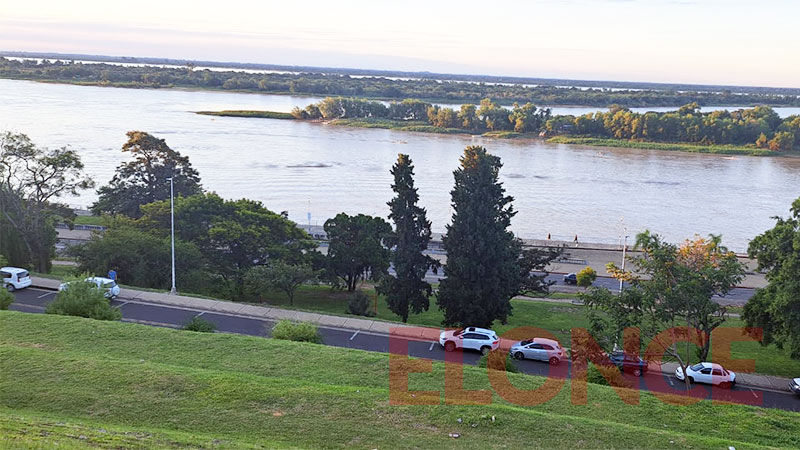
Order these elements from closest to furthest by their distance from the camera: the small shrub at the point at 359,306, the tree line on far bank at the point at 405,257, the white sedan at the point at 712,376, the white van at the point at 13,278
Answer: the tree line on far bank at the point at 405,257
the white sedan at the point at 712,376
the white van at the point at 13,278
the small shrub at the point at 359,306

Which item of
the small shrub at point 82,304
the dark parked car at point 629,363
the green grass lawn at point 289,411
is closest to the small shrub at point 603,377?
the green grass lawn at point 289,411

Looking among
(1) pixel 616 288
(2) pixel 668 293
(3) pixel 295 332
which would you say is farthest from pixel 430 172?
(2) pixel 668 293

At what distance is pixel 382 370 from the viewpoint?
13555 millimetres

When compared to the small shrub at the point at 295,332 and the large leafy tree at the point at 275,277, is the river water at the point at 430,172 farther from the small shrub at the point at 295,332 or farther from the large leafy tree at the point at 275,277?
the small shrub at the point at 295,332

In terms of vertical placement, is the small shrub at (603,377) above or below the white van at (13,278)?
above

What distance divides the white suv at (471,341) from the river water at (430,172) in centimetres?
2689

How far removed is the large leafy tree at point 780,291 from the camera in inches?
757

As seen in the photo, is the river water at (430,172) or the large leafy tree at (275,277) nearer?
the large leafy tree at (275,277)

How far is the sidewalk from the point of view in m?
19.3

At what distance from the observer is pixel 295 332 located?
16578mm

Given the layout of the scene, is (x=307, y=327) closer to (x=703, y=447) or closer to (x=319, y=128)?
(x=703, y=447)

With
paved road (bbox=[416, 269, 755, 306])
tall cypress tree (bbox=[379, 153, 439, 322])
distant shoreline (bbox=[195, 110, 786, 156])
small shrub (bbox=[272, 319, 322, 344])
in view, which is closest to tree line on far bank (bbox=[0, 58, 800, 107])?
distant shoreline (bbox=[195, 110, 786, 156])

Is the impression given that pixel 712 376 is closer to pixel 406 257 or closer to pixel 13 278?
pixel 406 257

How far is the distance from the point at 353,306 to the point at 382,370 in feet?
40.1
